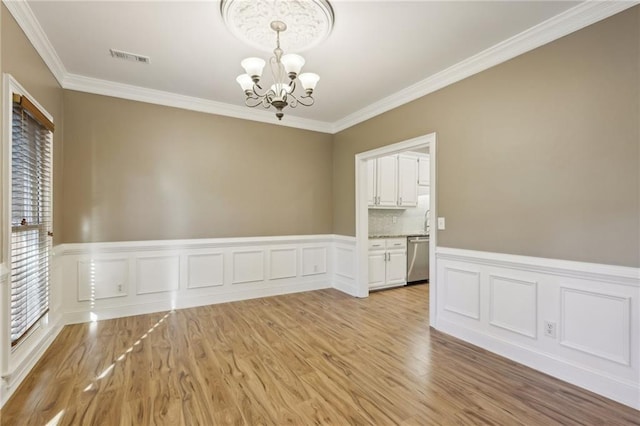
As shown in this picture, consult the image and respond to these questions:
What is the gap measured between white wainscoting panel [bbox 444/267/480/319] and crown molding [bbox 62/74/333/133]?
317cm

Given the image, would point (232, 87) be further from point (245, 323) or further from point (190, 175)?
point (245, 323)

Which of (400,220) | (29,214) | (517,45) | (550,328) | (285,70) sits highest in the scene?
(517,45)

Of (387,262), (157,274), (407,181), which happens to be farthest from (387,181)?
(157,274)

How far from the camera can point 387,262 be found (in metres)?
5.10

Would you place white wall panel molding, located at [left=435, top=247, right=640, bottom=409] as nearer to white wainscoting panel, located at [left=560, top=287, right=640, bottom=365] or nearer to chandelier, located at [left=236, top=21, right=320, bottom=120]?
white wainscoting panel, located at [left=560, top=287, right=640, bottom=365]

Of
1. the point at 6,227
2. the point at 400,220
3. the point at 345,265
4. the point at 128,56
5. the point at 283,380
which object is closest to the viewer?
the point at 6,227

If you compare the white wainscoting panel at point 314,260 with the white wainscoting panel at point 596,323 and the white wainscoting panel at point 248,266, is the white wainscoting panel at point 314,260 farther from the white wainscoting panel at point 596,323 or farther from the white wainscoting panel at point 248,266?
the white wainscoting panel at point 596,323

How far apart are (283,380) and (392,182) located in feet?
13.2

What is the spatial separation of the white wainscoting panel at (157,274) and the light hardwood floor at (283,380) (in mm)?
435

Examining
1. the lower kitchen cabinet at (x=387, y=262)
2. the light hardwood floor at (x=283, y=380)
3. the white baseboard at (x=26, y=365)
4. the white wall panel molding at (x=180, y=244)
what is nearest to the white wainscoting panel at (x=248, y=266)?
the white wall panel molding at (x=180, y=244)

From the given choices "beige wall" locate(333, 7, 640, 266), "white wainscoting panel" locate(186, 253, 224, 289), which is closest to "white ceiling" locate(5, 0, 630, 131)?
"beige wall" locate(333, 7, 640, 266)

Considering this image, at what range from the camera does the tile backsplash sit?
5756 mm

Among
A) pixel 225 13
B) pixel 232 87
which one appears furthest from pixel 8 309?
pixel 232 87

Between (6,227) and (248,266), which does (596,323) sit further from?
(6,227)
